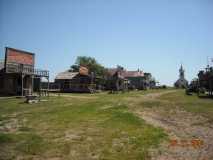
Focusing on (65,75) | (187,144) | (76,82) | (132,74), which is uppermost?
(132,74)

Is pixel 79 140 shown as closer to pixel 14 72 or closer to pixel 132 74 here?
pixel 14 72

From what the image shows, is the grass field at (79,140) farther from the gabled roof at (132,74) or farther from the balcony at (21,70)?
the gabled roof at (132,74)

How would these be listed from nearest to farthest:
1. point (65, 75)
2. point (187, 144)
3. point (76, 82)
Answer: point (187, 144) < point (76, 82) < point (65, 75)

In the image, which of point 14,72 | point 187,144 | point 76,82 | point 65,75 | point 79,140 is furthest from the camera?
point 65,75

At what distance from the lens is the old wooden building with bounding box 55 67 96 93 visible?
2172 inches

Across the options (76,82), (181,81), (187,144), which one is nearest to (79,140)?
(187,144)

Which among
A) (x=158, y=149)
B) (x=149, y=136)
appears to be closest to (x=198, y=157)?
(x=158, y=149)

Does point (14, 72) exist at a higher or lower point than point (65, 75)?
lower

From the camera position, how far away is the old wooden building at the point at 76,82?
55.2 meters

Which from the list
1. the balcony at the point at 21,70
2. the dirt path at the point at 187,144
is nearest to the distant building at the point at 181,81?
the balcony at the point at 21,70

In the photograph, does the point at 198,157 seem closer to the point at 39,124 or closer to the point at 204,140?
the point at 204,140

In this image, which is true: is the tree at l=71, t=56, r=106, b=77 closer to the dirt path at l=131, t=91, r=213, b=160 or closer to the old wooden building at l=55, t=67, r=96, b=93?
the old wooden building at l=55, t=67, r=96, b=93

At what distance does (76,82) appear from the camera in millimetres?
56312

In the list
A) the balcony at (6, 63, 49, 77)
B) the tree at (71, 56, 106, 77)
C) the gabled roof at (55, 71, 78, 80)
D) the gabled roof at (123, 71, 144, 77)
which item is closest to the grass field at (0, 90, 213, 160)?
the balcony at (6, 63, 49, 77)
